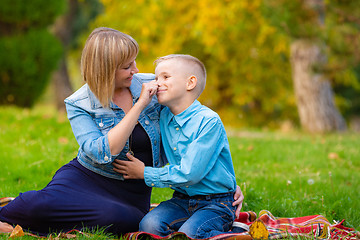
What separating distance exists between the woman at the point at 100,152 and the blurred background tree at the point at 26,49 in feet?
22.5

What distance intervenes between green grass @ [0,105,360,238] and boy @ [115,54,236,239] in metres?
0.84

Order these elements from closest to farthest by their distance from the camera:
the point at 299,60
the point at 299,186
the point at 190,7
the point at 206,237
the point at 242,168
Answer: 1. the point at 206,237
2. the point at 299,186
3. the point at 242,168
4. the point at 299,60
5. the point at 190,7

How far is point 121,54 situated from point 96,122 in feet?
1.76

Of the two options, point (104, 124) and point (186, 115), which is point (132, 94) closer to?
point (104, 124)

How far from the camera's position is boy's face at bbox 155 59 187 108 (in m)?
3.19

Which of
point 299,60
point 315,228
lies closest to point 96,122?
point 315,228

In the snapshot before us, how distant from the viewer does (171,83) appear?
3184mm

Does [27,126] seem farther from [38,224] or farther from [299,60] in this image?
[299,60]

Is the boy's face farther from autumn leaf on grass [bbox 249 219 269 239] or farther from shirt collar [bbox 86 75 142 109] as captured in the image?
autumn leaf on grass [bbox 249 219 269 239]

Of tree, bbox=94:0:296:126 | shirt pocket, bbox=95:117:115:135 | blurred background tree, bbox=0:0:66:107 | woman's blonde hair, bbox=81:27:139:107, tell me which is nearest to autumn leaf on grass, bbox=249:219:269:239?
shirt pocket, bbox=95:117:115:135

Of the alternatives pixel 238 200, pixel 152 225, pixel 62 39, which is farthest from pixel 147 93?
pixel 62 39

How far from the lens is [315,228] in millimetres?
3184

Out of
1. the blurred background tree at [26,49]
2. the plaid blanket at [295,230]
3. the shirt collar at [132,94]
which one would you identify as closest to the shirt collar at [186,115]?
the shirt collar at [132,94]

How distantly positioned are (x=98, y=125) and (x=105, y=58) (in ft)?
1.63
